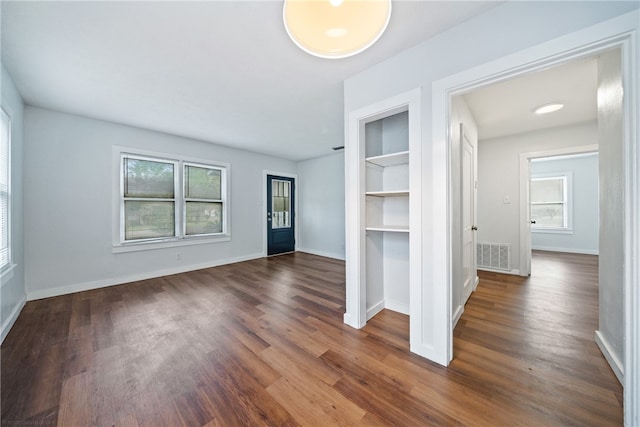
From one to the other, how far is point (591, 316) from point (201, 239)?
18.6ft

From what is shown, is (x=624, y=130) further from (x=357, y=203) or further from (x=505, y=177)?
(x=505, y=177)

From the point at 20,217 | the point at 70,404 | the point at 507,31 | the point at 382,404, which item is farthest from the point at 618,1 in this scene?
the point at 20,217

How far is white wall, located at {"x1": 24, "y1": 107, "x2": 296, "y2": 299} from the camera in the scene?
9.48ft

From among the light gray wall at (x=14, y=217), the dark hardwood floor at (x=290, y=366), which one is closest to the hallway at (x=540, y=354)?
the dark hardwood floor at (x=290, y=366)

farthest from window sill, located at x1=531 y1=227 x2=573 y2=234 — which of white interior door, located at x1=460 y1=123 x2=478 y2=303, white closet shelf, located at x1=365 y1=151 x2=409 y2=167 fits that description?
white closet shelf, located at x1=365 y1=151 x2=409 y2=167

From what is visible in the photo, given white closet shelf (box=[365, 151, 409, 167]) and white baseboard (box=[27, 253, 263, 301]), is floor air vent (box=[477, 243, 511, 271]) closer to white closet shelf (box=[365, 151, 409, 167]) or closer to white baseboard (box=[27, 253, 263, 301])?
white closet shelf (box=[365, 151, 409, 167])

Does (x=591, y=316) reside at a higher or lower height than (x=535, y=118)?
lower

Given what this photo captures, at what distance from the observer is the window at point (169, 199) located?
367 cm

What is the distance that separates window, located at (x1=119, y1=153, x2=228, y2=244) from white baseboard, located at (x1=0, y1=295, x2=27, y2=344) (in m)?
1.14

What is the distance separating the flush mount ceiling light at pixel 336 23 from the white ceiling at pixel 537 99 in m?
1.26

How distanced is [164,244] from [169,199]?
815 mm

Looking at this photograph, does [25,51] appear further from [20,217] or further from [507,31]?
[507,31]

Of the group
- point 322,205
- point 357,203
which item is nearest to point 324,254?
point 322,205

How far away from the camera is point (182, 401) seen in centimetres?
137
